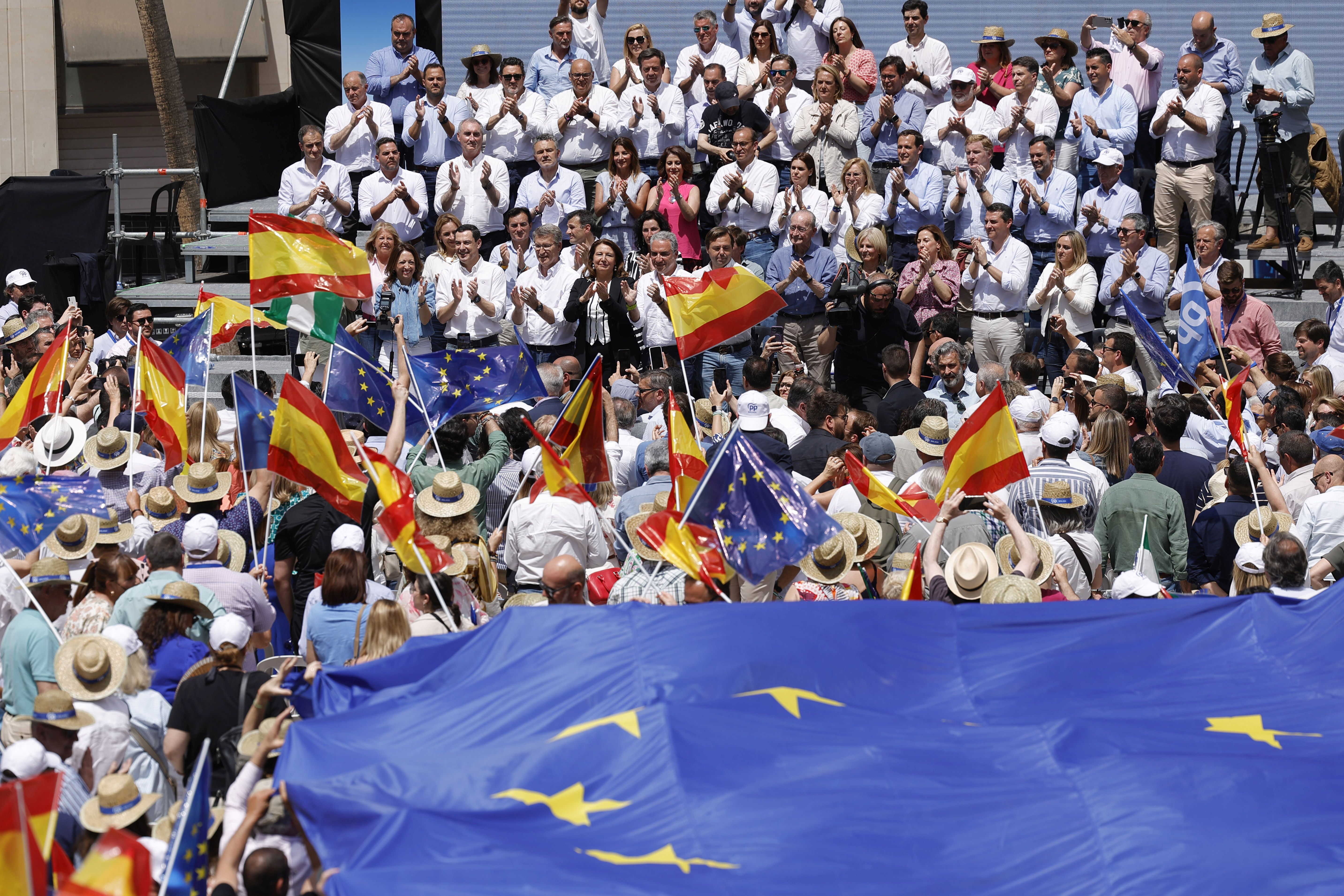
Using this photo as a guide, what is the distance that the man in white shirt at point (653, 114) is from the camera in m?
16.0

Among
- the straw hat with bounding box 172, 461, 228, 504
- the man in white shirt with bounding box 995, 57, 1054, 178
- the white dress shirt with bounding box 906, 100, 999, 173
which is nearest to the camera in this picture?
the straw hat with bounding box 172, 461, 228, 504

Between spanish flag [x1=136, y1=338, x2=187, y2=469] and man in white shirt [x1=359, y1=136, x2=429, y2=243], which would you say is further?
man in white shirt [x1=359, y1=136, x2=429, y2=243]

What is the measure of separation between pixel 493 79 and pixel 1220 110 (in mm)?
7439

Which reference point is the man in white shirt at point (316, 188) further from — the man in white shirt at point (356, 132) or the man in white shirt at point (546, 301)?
the man in white shirt at point (546, 301)

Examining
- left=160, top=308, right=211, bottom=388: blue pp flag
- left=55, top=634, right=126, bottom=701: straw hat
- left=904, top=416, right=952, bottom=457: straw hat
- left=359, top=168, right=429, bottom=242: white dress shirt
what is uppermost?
left=359, top=168, right=429, bottom=242: white dress shirt

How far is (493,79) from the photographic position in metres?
16.6

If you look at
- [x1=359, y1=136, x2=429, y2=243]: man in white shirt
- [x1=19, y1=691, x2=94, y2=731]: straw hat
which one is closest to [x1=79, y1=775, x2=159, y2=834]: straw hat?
[x1=19, y1=691, x2=94, y2=731]: straw hat

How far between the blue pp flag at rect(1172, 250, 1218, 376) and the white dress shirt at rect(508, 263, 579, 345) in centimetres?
511

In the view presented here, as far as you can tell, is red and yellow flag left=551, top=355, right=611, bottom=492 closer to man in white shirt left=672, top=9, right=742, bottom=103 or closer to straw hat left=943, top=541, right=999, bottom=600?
straw hat left=943, top=541, right=999, bottom=600

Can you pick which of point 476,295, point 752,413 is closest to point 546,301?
point 476,295

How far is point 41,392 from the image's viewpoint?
12.1 meters

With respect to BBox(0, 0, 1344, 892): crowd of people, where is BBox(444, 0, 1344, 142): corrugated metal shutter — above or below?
above

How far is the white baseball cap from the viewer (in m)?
10.6

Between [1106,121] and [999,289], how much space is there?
2663 mm
